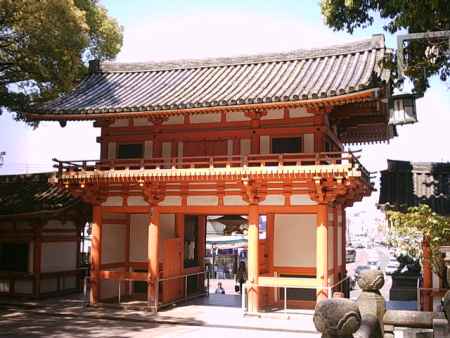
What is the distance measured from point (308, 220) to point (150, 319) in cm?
694

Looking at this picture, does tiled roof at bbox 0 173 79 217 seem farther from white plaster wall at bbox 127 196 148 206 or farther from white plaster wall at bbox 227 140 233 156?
white plaster wall at bbox 227 140 233 156

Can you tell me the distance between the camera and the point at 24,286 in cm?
2234

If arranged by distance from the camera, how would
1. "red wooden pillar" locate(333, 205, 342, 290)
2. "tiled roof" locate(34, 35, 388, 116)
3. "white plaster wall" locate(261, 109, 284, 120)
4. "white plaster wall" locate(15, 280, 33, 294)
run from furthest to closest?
"white plaster wall" locate(15, 280, 33, 294)
"red wooden pillar" locate(333, 205, 342, 290)
"white plaster wall" locate(261, 109, 284, 120)
"tiled roof" locate(34, 35, 388, 116)

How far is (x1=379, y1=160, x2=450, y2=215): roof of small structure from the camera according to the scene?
20484 mm

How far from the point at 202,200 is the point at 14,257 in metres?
9.46

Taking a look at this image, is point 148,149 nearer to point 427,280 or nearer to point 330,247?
point 330,247

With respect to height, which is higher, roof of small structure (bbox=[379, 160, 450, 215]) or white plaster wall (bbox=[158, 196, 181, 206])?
roof of small structure (bbox=[379, 160, 450, 215])

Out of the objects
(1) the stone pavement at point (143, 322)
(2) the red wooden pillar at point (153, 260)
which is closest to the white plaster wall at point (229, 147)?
(2) the red wooden pillar at point (153, 260)

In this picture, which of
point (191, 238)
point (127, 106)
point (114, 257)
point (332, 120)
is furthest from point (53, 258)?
point (332, 120)

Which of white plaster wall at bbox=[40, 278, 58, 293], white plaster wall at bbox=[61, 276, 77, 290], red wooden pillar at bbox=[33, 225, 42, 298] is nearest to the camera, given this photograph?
red wooden pillar at bbox=[33, 225, 42, 298]

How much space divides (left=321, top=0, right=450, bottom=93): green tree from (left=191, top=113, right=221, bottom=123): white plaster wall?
5567mm

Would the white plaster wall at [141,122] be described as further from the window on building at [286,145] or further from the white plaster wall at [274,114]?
the window on building at [286,145]

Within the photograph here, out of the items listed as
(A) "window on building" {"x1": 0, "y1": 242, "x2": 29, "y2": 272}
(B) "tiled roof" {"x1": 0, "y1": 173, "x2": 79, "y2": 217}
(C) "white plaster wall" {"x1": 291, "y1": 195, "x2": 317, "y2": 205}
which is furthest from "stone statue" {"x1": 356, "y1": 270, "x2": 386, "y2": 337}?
(A) "window on building" {"x1": 0, "y1": 242, "x2": 29, "y2": 272}

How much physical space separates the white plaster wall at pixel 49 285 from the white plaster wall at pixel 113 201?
478 centimetres
